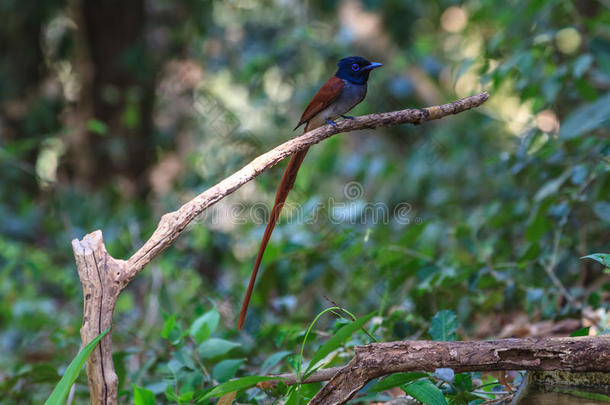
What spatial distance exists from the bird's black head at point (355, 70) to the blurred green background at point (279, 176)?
60 centimetres

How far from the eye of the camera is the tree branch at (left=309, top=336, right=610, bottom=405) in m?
1.33

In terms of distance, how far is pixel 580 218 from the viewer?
2.87 meters

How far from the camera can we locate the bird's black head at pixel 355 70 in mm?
2371

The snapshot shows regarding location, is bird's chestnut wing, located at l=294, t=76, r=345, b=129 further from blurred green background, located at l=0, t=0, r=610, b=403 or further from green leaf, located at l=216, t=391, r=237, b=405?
green leaf, located at l=216, t=391, r=237, b=405

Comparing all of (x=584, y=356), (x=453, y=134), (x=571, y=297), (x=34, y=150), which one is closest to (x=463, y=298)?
(x=571, y=297)

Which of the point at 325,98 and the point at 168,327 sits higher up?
the point at 325,98

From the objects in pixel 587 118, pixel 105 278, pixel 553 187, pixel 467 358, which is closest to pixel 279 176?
pixel 553 187

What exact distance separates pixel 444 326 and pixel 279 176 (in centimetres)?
234

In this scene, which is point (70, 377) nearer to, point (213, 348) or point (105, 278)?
point (105, 278)

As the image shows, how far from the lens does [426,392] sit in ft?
4.83

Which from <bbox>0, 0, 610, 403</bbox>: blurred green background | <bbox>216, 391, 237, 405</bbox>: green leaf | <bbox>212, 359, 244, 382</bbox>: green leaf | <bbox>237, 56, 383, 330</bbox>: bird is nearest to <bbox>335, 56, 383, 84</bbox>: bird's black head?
<bbox>237, 56, 383, 330</bbox>: bird

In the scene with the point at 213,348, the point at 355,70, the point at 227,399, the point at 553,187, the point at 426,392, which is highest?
the point at 355,70

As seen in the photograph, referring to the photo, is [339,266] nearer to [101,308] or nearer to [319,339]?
[319,339]

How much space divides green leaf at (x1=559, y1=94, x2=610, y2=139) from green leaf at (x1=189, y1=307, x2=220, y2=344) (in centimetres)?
168
